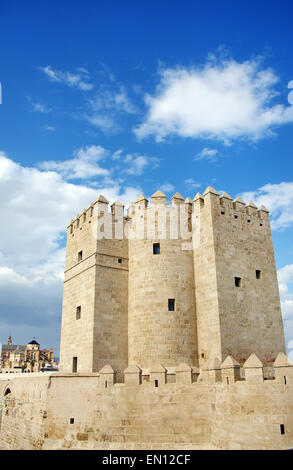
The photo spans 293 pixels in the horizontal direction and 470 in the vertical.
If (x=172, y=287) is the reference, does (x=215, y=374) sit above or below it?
below

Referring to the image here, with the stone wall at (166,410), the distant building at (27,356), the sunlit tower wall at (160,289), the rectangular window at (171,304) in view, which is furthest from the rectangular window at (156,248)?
the distant building at (27,356)

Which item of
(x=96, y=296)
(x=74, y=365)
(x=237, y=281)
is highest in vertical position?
(x=237, y=281)

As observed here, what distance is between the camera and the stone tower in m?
19.1

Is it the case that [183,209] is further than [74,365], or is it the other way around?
[183,209]

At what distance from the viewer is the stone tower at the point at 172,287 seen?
62.6 ft

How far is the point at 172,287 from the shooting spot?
2003cm

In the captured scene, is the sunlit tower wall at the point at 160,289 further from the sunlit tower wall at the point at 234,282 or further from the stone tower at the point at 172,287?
the sunlit tower wall at the point at 234,282

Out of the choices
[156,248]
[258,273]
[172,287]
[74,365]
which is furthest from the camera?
[258,273]

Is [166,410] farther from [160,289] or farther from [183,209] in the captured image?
[183,209]

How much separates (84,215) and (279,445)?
15.8 metres

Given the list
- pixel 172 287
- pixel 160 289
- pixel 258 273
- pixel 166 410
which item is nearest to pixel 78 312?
pixel 160 289

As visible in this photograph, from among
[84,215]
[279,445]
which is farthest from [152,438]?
[84,215]

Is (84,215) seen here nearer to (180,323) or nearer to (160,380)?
(180,323)

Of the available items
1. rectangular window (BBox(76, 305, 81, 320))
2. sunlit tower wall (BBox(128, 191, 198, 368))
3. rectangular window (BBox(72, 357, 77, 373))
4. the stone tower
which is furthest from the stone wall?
rectangular window (BBox(76, 305, 81, 320))
